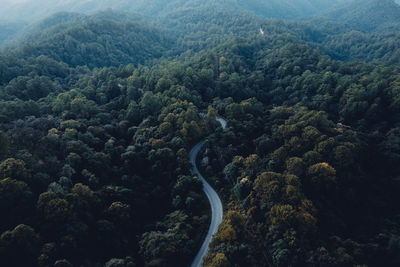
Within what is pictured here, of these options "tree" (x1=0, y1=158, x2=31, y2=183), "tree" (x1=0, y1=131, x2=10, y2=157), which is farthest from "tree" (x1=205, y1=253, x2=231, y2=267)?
"tree" (x1=0, y1=131, x2=10, y2=157)

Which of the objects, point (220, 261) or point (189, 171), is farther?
point (189, 171)

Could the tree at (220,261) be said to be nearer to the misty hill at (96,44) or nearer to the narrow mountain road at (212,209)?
the narrow mountain road at (212,209)

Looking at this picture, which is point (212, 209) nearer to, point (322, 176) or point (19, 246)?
point (322, 176)

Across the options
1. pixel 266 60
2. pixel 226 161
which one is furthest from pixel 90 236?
pixel 266 60

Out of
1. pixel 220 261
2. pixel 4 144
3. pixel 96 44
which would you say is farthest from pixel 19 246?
pixel 96 44

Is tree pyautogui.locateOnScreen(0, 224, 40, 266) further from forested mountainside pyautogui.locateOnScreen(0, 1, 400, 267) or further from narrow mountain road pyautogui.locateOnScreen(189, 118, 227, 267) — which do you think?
narrow mountain road pyautogui.locateOnScreen(189, 118, 227, 267)

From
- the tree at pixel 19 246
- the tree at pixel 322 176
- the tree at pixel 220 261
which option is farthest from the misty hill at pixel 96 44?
the tree at pixel 322 176
